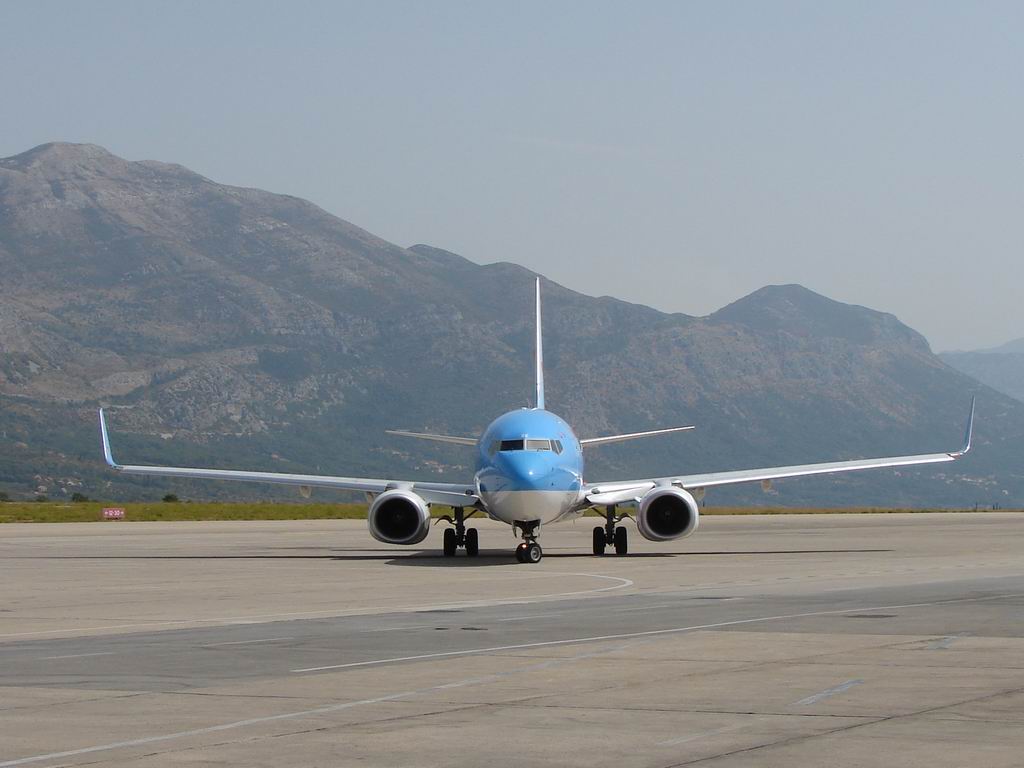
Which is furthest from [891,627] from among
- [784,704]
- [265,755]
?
[265,755]

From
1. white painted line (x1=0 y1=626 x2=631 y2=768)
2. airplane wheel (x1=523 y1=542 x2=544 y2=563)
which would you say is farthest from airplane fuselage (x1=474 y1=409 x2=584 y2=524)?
white painted line (x1=0 y1=626 x2=631 y2=768)

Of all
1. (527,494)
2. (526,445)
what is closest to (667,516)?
(526,445)

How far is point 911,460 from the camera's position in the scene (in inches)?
1827

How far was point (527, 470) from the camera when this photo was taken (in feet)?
123

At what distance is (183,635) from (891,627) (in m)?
8.81

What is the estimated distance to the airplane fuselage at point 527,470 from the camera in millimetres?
37625

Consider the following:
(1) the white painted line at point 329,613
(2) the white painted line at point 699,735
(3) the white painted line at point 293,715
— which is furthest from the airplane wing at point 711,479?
(2) the white painted line at point 699,735

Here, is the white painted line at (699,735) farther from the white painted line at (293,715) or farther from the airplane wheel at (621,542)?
the airplane wheel at (621,542)

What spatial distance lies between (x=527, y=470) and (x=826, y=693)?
78.0ft

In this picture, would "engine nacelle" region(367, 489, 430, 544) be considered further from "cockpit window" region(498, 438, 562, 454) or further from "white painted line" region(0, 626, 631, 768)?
"white painted line" region(0, 626, 631, 768)

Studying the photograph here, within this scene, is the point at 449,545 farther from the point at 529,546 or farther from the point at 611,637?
the point at 611,637

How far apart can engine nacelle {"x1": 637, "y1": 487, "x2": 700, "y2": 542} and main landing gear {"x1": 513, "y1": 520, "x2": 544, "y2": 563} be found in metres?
3.08

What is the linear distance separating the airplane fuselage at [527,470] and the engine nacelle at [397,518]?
164 centimetres

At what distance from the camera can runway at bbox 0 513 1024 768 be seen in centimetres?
1143
